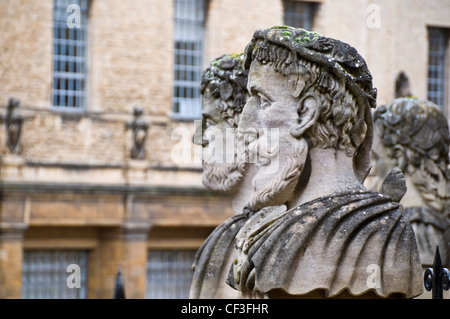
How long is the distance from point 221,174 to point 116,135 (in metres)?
18.9

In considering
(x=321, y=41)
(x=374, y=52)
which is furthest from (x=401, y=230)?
(x=374, y=52)

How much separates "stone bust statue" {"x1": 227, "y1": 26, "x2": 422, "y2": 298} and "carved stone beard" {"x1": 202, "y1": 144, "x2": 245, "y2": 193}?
115 centimetres

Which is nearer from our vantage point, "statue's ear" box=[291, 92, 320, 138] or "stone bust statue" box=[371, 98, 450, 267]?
"statue's ear" box=[291, 92, 320, 138]

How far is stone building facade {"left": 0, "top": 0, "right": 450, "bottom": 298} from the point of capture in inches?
951

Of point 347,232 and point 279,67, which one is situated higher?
point 279,67

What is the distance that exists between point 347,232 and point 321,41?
0.79 metres

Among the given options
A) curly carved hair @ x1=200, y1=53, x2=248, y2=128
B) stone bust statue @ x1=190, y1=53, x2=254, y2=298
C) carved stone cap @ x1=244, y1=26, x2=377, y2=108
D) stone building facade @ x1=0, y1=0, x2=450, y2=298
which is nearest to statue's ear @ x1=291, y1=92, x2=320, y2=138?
carved stone cap @ x1=244, y1=26, x2=377, y2=108

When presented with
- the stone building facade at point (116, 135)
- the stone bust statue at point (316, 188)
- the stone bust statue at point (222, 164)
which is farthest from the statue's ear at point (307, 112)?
the stone building facade at point (116, 135)

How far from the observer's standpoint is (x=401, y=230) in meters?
5.01

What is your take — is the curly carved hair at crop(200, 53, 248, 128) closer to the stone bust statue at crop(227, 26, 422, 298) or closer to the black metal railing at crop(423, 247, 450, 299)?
the stone bust statue at crop(227, 26, 422, 298)

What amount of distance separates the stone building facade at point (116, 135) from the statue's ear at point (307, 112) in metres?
18.8

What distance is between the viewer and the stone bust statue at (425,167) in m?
7.09

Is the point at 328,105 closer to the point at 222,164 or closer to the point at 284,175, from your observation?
the point at 284,175

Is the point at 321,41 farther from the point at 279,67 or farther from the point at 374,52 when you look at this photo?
the point at 374,52
